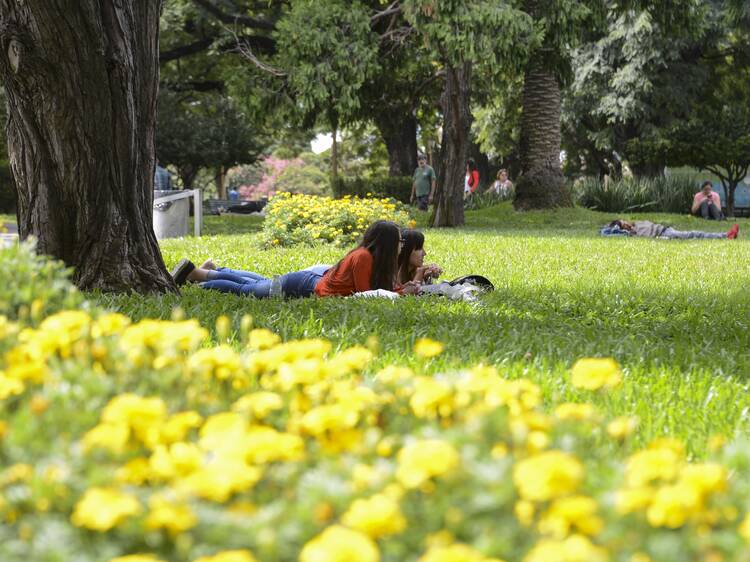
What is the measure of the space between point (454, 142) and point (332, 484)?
54.6 ft

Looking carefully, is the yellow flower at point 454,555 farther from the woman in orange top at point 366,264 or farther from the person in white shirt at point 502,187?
the person in white shirt at point 502,187

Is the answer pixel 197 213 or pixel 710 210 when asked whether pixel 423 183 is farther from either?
pixel 710 210

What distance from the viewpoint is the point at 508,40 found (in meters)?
15.6

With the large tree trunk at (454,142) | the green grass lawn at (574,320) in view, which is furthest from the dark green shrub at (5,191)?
the green grass lawn at (574,320)

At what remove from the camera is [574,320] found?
610 centimetres

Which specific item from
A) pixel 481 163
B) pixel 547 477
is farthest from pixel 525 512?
pixel 481 163

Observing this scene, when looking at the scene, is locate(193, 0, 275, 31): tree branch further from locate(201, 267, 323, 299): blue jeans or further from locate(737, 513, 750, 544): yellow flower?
locate(737, 513, 750, 544): yellow flower

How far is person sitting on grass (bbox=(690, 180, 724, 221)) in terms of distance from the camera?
22859mm

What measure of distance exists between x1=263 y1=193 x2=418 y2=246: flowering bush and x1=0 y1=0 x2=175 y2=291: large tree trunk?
655cm

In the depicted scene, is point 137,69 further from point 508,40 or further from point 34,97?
point 508,40

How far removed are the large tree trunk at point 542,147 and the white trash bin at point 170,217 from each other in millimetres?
8498

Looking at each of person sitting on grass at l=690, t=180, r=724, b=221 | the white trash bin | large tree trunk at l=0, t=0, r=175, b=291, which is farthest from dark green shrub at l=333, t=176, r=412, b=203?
large tree trunk at l=0, t=0, r=175, b=291

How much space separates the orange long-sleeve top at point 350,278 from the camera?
6.82m

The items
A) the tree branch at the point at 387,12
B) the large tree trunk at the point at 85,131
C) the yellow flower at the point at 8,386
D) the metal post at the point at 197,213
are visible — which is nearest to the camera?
the yellow flower at the point at 8,386
